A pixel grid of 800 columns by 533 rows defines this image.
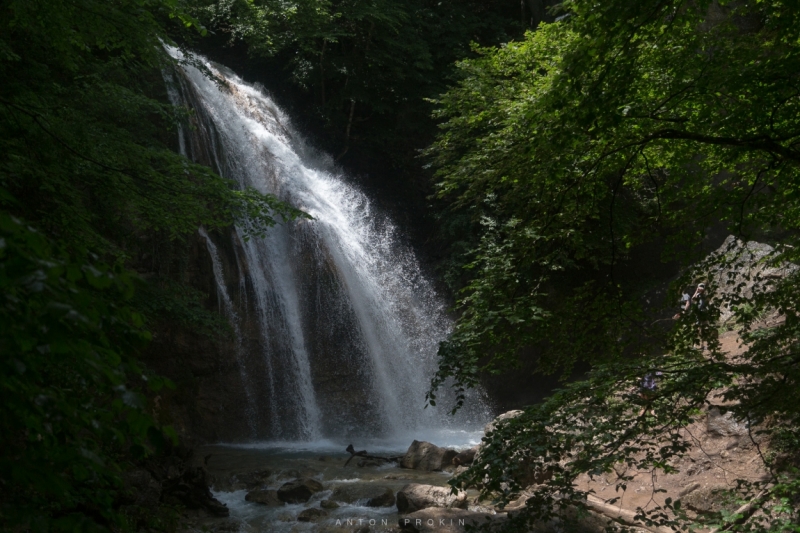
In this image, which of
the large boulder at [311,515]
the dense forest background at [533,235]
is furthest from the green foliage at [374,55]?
the large boulder at [311,515]

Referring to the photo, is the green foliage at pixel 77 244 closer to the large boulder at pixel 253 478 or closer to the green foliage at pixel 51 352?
the green foliage at pixel 51 352

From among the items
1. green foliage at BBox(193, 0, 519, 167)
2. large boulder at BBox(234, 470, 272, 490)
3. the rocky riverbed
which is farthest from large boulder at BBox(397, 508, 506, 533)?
green foliage at BBox(193, 0, 519, 167)

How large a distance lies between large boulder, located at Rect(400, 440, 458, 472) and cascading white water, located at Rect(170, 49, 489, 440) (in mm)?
3441

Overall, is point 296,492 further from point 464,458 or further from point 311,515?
point 464,458

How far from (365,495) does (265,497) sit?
4.32ft

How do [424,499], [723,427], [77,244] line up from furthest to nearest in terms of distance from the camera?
1. [723,427]
2. [424,499]
3. [77,244]

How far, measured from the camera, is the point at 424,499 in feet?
24.3

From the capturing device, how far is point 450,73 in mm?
18875

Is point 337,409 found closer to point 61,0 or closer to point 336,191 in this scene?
point 336,191

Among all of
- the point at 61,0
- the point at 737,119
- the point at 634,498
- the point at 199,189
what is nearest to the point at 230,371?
the point at 199,189

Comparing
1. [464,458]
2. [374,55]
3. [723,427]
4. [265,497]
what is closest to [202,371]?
[265,497]

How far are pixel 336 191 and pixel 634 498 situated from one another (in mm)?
11906

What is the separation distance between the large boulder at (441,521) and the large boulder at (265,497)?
226cm

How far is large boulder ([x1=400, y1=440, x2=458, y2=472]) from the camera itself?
10102mm
